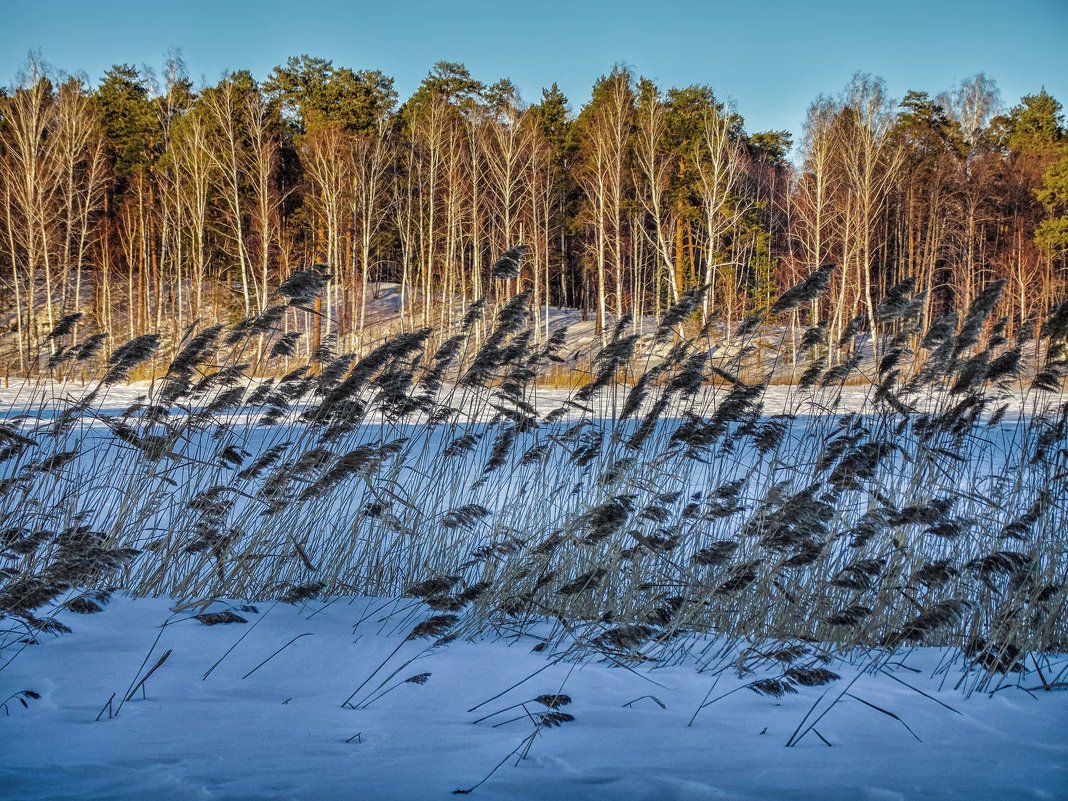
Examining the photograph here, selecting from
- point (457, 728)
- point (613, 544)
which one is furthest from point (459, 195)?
point (457, 728)

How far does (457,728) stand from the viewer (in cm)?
254

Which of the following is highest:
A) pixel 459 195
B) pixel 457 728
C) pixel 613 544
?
pixel 459 195

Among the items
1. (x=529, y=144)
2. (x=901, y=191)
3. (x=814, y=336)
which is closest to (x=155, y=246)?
(x=529, y=144)

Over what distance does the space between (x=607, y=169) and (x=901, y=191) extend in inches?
540

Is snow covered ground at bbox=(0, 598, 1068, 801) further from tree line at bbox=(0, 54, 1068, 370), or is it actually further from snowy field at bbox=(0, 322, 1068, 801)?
tree line at bbox=(0, 54, 1068, 370)

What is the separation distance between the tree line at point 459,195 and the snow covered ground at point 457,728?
19.4 m

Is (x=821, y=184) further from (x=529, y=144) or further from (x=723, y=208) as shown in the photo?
(x=529, y=144)

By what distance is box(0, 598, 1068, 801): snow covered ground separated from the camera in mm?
2160

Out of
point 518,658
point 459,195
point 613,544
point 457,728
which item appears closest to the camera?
point 457,728

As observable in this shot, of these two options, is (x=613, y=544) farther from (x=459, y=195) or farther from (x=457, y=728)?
(x=459, y=195)

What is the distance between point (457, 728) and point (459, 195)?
1020 inches

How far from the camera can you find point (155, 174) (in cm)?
2905

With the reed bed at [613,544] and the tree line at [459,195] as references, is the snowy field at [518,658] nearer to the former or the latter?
the reed bed at [613,544]

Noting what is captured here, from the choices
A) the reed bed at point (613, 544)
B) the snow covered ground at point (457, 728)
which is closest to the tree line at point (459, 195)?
the reed bed at point (613, 544)
